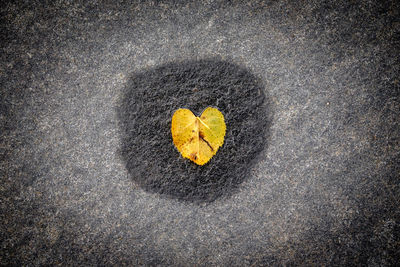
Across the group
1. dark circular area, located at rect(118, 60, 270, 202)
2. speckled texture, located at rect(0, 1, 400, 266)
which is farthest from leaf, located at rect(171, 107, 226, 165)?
speckled texture, located at rect(0, 1, 400, 266)

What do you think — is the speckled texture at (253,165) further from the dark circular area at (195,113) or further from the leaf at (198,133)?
the leaf at (198,133)

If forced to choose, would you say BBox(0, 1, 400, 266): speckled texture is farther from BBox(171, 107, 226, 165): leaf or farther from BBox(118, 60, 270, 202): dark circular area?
BBox(171, 107, 226, 165): leaf

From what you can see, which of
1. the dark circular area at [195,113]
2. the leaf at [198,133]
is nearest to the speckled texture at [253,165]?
the dark circular area at [195,113]
